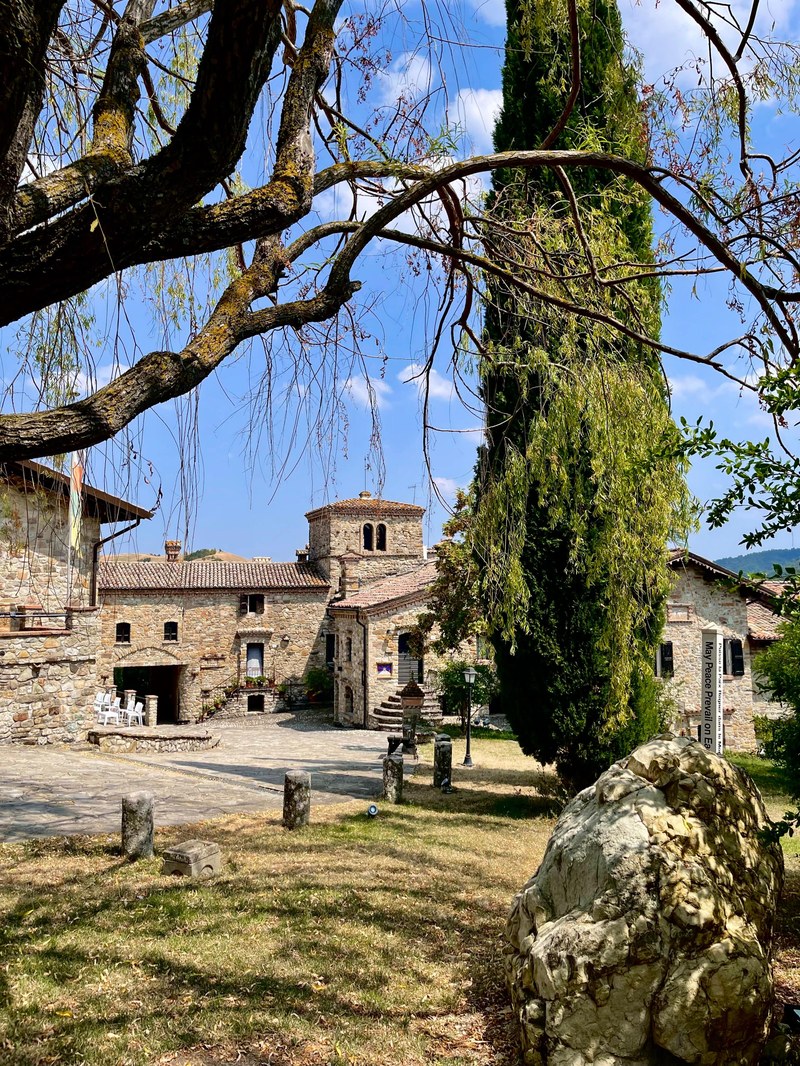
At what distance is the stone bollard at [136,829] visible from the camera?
23.1 ft

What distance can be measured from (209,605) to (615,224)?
26.1 meters

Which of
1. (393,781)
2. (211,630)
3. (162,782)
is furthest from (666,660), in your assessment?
(211,630)

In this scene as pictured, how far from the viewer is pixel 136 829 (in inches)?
278

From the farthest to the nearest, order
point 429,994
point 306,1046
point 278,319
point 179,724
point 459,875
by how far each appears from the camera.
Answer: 1. point 179,724
2. point 459,875
3. point 429,994
4. point 306,1046
5. point 278,319

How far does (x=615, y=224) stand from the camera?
21.5ft

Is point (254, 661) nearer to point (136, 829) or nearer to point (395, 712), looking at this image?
point (395, 712)

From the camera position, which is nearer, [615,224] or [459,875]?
[615,224]

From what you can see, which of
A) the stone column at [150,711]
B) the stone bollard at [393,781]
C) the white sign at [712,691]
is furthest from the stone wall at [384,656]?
the stone bollard at [393,781]

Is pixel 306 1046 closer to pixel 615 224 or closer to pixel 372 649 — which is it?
pixel 615 224

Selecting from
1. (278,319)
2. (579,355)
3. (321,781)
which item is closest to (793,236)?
(579,355)

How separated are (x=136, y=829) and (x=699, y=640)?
1900 cm

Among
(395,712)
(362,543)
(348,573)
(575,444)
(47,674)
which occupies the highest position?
(362,543)

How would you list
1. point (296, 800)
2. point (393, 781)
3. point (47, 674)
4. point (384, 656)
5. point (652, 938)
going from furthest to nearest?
point (384, 656)
point (47, 674)
point (393, 781)
point (296, 800)
point (652, 938)

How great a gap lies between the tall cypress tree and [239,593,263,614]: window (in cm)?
2064
